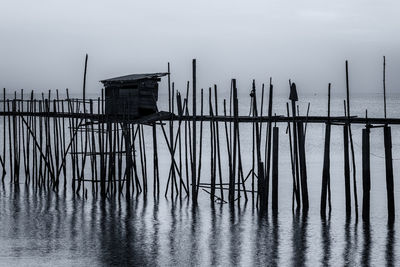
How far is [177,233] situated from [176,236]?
32 cm

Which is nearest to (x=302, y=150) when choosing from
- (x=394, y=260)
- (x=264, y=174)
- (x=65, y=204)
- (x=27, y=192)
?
(x=264, y=174)

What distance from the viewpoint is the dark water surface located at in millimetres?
11945

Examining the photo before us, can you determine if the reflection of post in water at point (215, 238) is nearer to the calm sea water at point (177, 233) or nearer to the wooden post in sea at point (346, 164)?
the calm sea water at point (177, 233)

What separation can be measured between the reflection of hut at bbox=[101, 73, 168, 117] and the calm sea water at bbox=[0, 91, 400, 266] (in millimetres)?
2192

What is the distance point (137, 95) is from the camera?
727 inches

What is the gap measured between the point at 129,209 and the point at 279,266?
20.6 feet

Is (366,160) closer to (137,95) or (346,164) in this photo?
(346,164)

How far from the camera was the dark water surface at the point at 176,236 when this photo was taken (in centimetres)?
1195

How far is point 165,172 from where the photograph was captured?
91.7ft

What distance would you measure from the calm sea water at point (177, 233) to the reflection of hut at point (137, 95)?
7.19 ft

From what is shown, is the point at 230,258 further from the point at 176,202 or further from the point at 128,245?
the point at 176,202

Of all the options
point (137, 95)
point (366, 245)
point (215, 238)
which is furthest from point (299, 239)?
point (137, 95)

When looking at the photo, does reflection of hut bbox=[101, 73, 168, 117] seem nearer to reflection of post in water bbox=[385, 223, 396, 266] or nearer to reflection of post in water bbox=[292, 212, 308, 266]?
reflection of post in water bbox=[292, 212, 308, 266]

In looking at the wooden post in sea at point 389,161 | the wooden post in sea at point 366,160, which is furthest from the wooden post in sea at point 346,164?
the wooden post in sea at point 389,161
